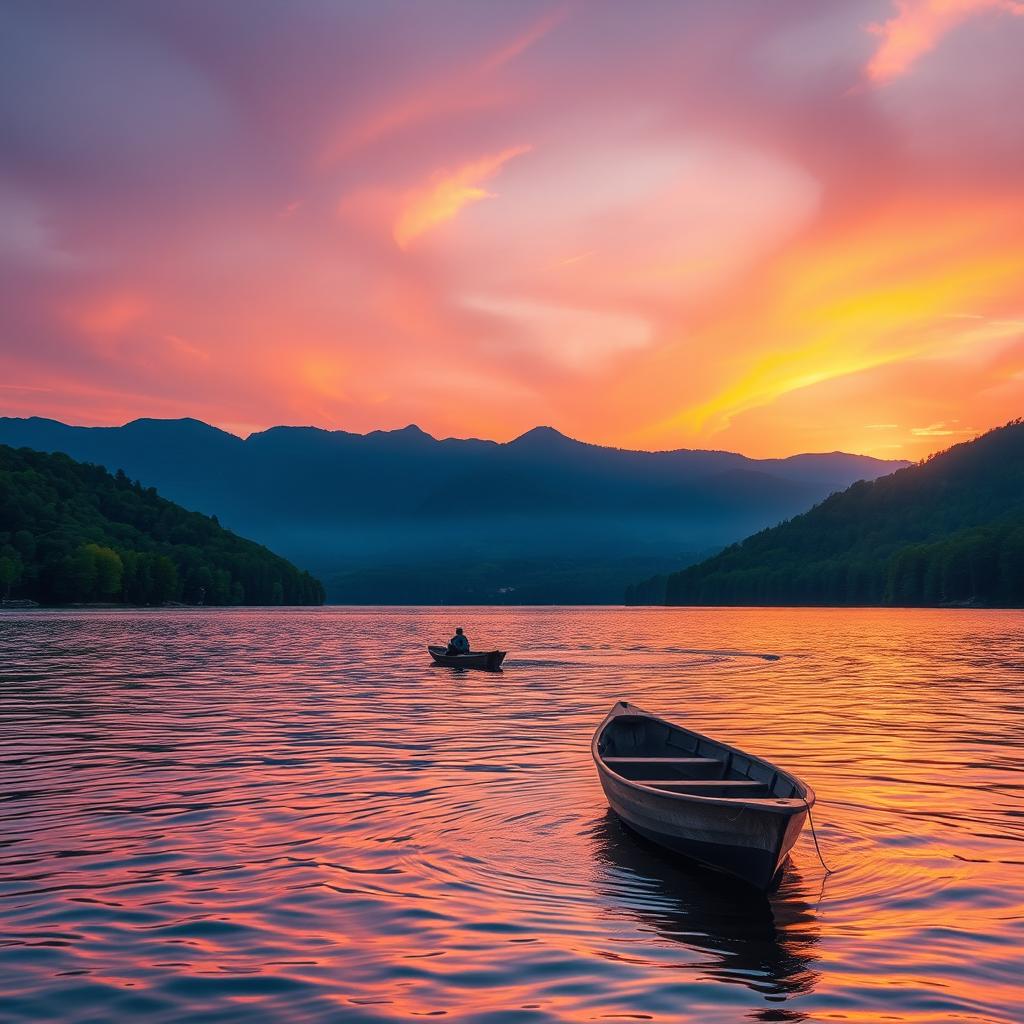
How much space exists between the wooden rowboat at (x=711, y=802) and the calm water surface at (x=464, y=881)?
690 mm

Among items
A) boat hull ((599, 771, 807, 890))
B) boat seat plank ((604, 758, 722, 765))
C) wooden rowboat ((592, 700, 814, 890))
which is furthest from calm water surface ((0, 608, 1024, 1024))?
boat seat plank ((604, 758, 722, 765))

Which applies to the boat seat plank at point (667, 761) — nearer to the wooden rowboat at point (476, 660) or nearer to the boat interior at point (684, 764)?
the boat interior at point (684, 764)

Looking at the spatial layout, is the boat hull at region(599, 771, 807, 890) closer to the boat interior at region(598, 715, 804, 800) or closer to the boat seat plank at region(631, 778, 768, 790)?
the boat interior at region(598, 715, 804, 800)

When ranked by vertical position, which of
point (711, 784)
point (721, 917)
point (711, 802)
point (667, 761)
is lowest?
point (721, 917)

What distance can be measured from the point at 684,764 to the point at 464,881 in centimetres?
828

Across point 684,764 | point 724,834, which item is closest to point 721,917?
point 724,834

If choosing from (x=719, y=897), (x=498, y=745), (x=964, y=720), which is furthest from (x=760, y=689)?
(x=719, y=897)

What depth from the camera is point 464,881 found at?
18016mm

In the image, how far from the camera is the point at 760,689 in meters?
59.9

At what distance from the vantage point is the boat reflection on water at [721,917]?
13766mm

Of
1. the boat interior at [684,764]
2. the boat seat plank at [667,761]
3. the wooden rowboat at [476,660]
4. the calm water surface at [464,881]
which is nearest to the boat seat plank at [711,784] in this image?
the boat interior at [684,764]

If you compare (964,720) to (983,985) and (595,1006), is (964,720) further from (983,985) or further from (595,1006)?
(595,1006)

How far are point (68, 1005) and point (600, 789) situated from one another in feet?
53.9

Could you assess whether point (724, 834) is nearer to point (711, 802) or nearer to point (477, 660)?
point (711, 802)
